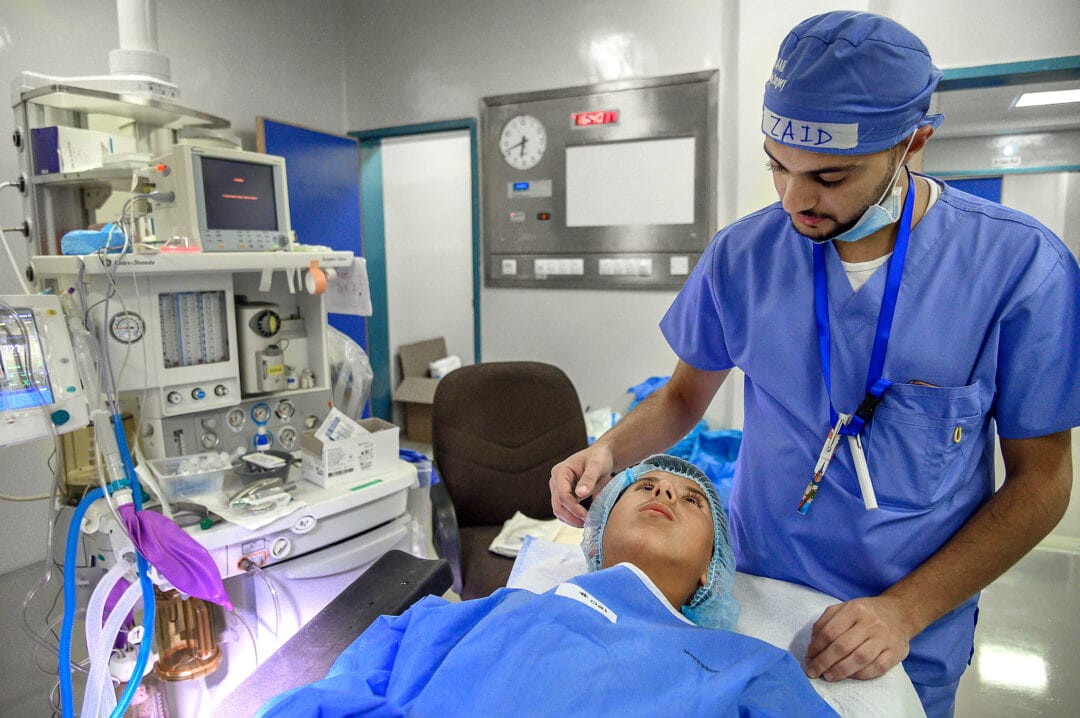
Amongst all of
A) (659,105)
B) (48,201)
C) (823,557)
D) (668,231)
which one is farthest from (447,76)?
(823,557)

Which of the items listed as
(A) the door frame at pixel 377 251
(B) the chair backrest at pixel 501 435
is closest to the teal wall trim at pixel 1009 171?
(A) the door frame at pixel 377 251

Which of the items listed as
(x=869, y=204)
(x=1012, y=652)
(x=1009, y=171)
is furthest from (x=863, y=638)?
(x=1009, y=171)

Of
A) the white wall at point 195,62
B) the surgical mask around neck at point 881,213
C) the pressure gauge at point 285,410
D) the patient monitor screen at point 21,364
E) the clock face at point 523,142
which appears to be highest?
the white wall at point 195,62

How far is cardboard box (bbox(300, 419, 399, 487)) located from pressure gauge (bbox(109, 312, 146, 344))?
0.54m

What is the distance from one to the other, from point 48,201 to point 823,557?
227 centimetres

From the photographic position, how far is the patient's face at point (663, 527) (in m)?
1.26

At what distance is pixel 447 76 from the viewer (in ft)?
13.8

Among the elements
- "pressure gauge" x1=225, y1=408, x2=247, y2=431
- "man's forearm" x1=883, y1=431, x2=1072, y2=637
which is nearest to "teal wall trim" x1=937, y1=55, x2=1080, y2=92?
"man's forearm" x1=883, y1=431, x2=1072, y2=637

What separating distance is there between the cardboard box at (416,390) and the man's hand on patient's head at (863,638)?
156 inches

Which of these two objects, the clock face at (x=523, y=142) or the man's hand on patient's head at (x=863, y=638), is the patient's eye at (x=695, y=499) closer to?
the man's hand on patient's head at (x=863, y=638)

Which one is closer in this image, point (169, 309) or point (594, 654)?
point (594, 654)

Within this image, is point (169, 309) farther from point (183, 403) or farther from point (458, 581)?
point (458, 581)

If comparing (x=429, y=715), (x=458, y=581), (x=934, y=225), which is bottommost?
(x=458, y=581)

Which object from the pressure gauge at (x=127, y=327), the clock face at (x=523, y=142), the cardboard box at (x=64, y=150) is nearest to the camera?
the pressure gauge at (x=127, y=327)
